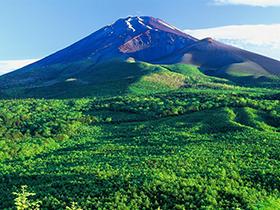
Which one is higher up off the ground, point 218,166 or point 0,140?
point 0,140

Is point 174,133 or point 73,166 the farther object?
point 174,133

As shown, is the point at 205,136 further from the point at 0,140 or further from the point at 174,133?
the point at 0,140

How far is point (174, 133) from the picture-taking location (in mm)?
100312

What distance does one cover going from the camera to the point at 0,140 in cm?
9712

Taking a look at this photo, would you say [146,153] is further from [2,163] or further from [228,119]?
[228,119]

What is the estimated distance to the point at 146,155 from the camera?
261 ft

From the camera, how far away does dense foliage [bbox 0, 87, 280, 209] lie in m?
56.5

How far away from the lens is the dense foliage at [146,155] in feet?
185

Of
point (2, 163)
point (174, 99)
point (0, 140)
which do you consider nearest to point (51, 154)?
point (2, 163)

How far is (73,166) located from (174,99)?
85352 mm

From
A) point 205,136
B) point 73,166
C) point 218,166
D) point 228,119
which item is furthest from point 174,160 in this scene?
point 228,119

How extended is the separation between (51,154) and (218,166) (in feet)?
110

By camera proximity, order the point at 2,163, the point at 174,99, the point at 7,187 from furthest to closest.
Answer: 1. the point at 174,99
2. the point at 2,163
3. the point at 7,187

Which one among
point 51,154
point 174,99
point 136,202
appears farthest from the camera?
point 174,99
